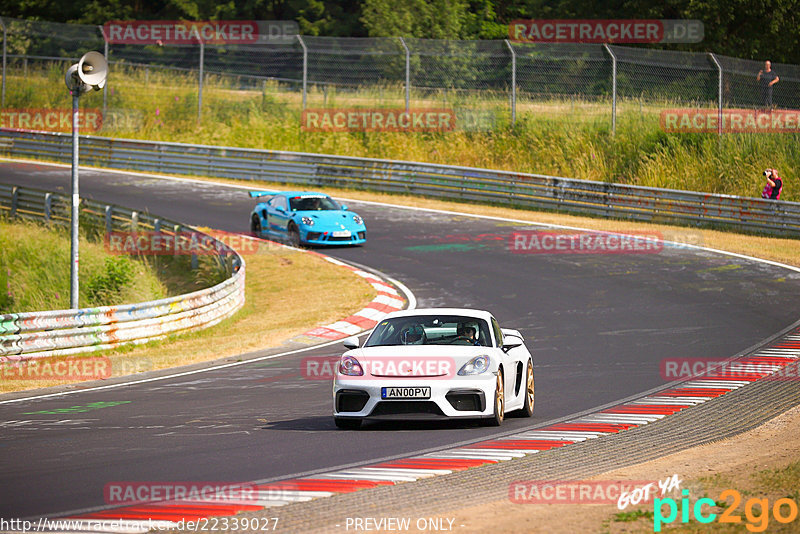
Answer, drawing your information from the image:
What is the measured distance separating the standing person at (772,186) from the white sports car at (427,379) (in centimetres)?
1848

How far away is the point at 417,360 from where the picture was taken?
10508mm

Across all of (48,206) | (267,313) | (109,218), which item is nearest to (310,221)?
(109,218)

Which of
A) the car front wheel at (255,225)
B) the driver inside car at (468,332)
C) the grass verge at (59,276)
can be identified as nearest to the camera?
the driver inside car at (468,332)

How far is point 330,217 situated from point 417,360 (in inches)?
638

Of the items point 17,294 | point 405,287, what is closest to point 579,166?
point 405,287

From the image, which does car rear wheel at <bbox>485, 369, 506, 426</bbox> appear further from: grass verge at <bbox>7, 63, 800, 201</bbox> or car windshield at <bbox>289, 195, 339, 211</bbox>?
grass verge at <bbox>7, 63, 800, 201</bbox>

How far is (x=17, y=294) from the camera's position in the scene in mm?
22719

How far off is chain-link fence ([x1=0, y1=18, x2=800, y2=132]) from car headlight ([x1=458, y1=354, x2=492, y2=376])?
73.5ft

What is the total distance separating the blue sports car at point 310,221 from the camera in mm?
26219

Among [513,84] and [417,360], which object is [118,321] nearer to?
[417,360]

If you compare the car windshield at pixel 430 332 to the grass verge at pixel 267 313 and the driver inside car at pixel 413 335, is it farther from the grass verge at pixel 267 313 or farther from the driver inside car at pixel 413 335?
the grass verge at pixel 267 313

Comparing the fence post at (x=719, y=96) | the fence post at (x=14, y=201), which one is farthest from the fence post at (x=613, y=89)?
the fence post at (x=14, y=201)

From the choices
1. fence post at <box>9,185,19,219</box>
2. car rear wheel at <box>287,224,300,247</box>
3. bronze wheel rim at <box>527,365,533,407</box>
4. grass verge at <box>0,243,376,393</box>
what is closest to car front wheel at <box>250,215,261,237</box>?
grass verge at <box>0,243,376,393</box>

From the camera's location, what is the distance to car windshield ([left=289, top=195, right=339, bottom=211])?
87.4ft
